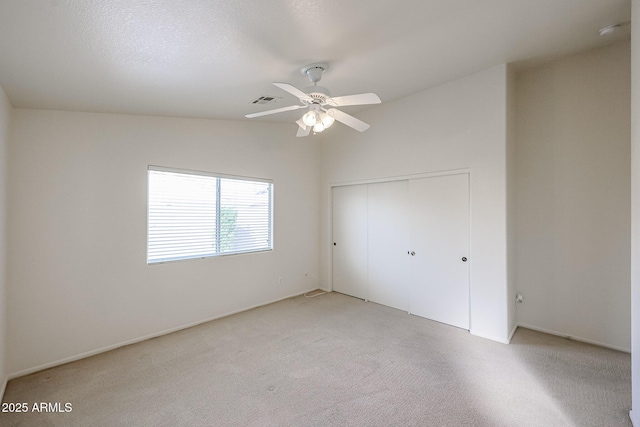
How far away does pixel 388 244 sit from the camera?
4242 mm

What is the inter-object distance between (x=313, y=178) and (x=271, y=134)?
1.15 metres

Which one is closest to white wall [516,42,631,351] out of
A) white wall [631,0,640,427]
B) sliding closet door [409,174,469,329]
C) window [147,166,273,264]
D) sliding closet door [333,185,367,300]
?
sliding closet door [409,174,469,329]

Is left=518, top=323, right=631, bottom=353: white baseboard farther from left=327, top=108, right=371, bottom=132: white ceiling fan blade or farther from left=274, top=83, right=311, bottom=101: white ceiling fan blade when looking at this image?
left=274, top=83, right=311, bottom=101: white ceiling fan blade

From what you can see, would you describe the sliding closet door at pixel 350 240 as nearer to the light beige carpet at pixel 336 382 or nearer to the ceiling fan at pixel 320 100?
the light beige carpet at pixel 336 382

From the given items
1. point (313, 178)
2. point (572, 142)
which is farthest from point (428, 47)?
point (313, 178)

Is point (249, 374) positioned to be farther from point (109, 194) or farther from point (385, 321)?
point (109, 194)

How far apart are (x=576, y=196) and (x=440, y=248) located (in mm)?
1566

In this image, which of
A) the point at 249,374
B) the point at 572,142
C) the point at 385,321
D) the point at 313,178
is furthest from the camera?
the point at 313,178

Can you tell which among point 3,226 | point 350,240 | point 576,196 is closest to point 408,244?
point 350,240

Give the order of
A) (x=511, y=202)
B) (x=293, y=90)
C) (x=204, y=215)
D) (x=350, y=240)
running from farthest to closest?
(x=350, y=240) → (x=204, y=215) → (x=511, y=202) → (x=293, y=90)

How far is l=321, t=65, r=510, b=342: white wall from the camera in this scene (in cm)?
305

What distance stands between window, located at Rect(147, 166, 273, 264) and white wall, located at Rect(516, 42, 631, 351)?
368cm

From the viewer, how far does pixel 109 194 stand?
2902 millimetres

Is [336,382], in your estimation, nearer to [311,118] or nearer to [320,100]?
[311,118]
